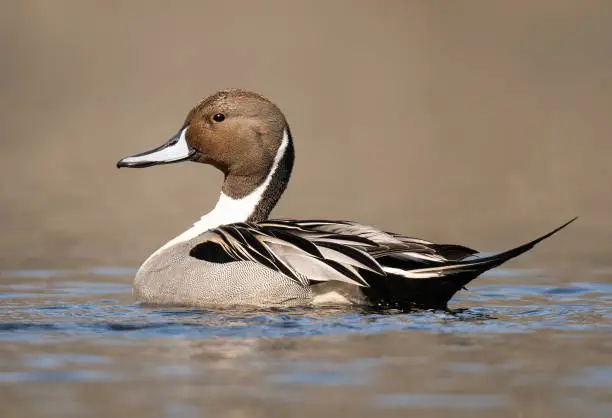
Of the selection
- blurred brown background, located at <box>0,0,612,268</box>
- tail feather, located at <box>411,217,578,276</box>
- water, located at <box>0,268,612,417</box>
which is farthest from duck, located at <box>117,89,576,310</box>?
blurred brown background, located at <box>0,0,612,268</box>

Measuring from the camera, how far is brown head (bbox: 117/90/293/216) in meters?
9.73

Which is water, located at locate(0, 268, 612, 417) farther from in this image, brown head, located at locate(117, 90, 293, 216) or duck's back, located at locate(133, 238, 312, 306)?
brown head, located at locate(117, 90, 293, 216)

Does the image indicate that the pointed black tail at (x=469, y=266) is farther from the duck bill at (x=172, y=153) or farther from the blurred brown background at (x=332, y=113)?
the blurred brown background at (x=332, y=113)

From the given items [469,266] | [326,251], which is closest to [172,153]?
[326,251]

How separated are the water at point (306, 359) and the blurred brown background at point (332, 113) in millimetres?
2690

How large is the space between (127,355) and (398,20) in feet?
45.3

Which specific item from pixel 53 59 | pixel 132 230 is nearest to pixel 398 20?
pixel 53 59

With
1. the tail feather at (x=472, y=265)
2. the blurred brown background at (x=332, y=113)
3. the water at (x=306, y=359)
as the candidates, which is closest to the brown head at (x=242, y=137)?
the water at (x=306, y=359)

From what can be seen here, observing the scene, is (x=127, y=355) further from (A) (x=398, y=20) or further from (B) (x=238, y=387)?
(A) (x=398, y=20)

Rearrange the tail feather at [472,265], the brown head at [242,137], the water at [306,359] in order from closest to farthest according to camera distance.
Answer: the water at [306,359] < the tail feather at [472,265] < the brown head at [242,137]

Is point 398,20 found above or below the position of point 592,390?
above

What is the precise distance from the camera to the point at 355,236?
8.60 meters

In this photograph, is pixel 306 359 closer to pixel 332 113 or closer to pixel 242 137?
pixel 242 137

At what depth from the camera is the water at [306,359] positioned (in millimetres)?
6043
